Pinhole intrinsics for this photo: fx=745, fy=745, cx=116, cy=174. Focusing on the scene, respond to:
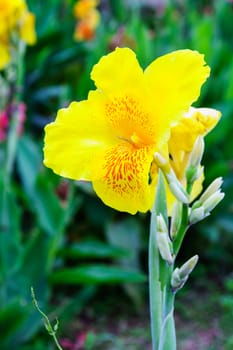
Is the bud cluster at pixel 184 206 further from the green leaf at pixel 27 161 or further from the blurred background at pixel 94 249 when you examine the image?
the green leaf at pixel 27 161

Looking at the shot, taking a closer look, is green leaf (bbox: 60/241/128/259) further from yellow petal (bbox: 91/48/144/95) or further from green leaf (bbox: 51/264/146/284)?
yellow petal (bbox: 91/48/144/95)

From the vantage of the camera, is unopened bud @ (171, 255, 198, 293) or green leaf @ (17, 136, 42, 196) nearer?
unopened bud @ (171, 255, 198, 293)

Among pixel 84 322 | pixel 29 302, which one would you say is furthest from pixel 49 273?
pixel 84 322

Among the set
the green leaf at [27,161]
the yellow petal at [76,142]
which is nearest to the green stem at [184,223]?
the yellow petal at [76,142]

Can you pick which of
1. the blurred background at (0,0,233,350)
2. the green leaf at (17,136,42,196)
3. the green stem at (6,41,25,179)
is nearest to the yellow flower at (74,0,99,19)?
the blurred background at (0,0,233,350)

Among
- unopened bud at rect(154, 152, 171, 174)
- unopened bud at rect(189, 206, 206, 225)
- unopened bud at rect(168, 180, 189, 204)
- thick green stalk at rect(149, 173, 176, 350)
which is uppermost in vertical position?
unopened bud at rect(154, 152, 171, 174)

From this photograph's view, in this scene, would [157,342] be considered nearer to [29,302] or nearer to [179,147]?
[179,147]

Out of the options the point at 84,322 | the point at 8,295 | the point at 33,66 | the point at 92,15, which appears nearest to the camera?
the point at 8,295
